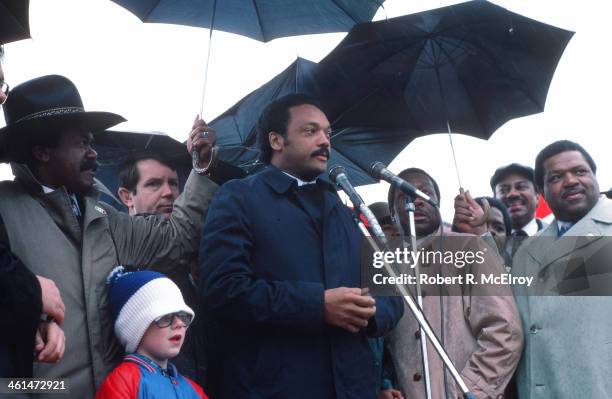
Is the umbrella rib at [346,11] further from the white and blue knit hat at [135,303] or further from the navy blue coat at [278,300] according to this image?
the white and blue knit hat at [135,303]

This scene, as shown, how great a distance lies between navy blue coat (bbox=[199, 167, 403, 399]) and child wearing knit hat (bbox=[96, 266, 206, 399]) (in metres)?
0.19

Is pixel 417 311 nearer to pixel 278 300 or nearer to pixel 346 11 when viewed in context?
pixel 278 300

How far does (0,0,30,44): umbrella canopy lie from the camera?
3.28 m

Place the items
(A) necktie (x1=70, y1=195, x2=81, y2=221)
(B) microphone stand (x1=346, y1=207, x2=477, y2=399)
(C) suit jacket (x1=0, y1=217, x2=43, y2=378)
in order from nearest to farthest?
(C) suit jacket (x1=0, y1=217, x2=43, y2=378) < (B) microphone stand (x1=346, y1=207, x2=477, y2=399) < (A) necktie (x1=70, y1=195, x2=81, y2=221)

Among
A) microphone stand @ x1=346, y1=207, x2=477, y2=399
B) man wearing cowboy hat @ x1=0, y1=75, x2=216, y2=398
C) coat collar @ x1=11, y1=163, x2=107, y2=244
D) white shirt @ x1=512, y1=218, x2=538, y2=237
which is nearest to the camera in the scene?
microphone stand @ x1=346, y1=207, x2=477, y2=399

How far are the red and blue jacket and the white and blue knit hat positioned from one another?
11 centimetres

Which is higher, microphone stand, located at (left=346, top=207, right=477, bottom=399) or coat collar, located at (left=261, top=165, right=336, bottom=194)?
coat collar, located at (left=261, top=165, right=336, bottom=194)

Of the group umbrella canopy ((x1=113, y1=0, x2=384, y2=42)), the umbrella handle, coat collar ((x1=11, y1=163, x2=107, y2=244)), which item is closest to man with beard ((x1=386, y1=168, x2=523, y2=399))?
the umbrella handle

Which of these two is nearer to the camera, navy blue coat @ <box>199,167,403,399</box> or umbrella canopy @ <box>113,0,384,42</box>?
navy blue coat @ <box>199,167,403,399</box>

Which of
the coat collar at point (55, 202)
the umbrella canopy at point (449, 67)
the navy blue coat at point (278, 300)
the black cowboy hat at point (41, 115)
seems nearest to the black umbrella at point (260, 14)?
the umbrella canopy at point (449, 67)

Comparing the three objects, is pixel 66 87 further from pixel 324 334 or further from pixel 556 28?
pixel 556 28

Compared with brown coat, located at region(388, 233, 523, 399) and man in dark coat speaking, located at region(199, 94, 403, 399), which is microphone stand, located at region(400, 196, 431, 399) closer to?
man in dark coat speaking, located at region(199, 94, 403, 399)

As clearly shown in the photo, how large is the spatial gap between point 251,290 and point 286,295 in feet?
0.53

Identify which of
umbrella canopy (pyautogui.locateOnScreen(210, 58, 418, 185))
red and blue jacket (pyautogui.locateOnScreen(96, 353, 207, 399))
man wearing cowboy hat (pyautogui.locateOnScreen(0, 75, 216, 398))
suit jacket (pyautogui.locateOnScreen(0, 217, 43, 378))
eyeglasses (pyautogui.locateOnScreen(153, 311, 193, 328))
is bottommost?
red and blue jacket (pyautogui.locateOnScreen(96, 353, 207, 399))
